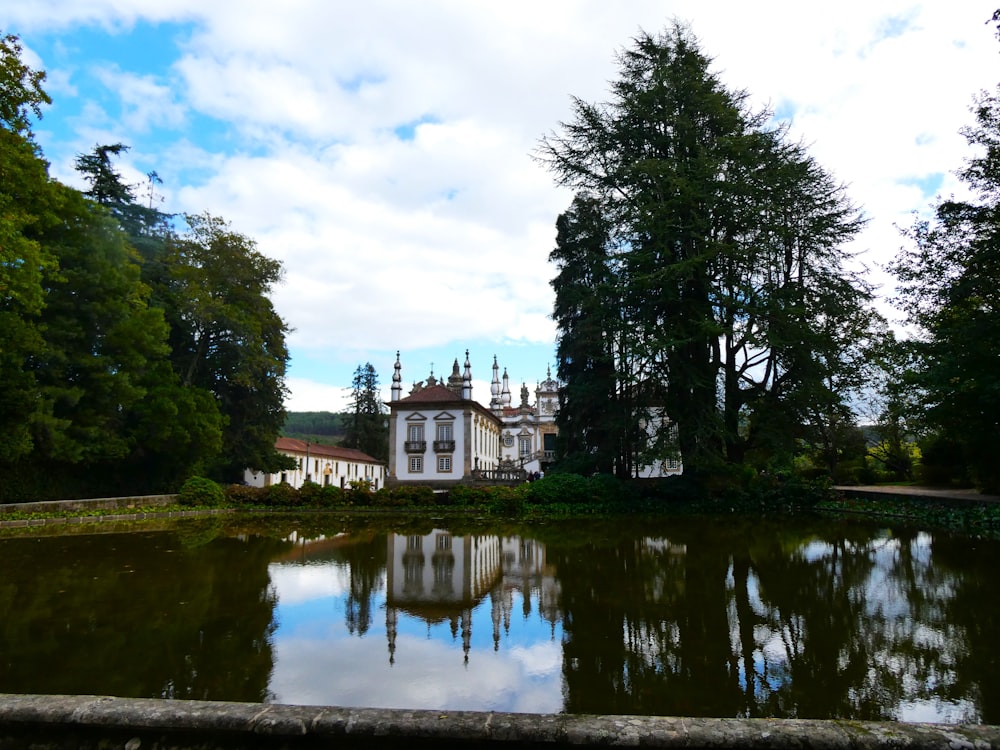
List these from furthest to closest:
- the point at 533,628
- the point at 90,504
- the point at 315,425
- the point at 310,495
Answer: the point at 315,425 < the point at 310,495 < the point at 90,504 < the point at 533,628

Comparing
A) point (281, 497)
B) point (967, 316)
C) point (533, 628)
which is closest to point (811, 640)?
point (533, 628)

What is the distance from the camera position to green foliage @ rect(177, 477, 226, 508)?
80.5ft

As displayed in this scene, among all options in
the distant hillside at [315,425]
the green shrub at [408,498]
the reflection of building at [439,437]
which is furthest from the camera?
the distant hillside at [315,425]

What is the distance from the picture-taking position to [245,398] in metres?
33.3

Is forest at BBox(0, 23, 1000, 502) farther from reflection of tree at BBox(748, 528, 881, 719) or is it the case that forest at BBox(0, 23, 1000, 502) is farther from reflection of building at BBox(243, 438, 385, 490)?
reflection of building at BBox(243, 438, 385, 490)

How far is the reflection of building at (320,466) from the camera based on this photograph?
47.3 meters

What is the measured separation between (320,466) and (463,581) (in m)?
45.3

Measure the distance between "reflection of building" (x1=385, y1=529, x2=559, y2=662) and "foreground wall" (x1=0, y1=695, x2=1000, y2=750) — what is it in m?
2.50

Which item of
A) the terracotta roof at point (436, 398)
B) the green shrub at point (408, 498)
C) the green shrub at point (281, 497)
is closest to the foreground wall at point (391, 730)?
the green shrub at point (408, 498)

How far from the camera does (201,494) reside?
81.1ft

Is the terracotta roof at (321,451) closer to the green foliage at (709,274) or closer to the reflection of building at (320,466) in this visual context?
the reflection of building at (320,466)

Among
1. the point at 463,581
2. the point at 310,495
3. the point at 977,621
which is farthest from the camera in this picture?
the point at 310,495

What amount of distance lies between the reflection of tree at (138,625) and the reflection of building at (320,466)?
34.8 meters

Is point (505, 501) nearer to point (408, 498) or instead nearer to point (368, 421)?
point (408, 498)
